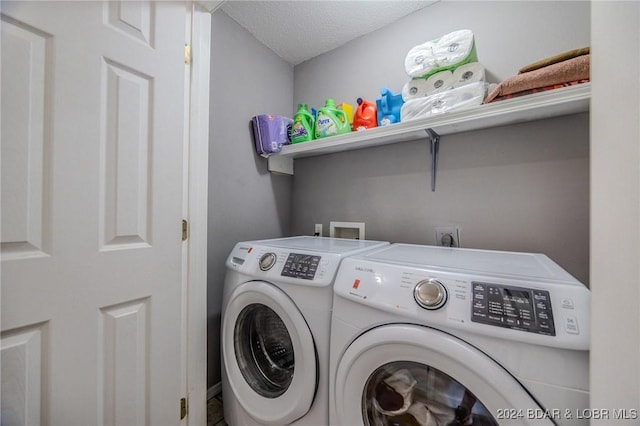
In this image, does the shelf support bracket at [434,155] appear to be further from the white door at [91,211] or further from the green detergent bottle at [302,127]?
the white door at [91,211]

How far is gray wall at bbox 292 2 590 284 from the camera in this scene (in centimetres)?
107

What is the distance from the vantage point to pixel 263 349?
121 cm

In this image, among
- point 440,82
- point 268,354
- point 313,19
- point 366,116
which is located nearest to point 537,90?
point 440,82

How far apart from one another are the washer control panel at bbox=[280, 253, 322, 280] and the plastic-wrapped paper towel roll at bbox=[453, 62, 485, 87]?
103 centimetres

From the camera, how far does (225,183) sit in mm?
1450

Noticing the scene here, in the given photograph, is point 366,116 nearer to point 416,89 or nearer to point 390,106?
point 390,106

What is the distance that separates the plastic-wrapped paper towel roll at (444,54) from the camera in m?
1.11

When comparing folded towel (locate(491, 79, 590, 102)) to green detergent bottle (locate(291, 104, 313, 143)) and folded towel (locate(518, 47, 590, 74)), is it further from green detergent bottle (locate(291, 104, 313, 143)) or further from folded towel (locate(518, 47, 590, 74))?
green detergent bottle (locate(291, 104, 313, 143))

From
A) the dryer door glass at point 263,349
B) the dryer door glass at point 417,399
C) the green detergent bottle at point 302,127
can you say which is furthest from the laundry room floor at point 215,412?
the green detergent bottle at point 302,127

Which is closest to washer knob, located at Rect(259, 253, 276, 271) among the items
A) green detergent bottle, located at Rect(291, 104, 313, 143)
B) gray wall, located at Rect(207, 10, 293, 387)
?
gray wall, located at Rect(207, 10, 293, 387)

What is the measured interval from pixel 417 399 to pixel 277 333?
0.64 m

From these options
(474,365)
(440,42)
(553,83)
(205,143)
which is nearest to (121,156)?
(205,143)

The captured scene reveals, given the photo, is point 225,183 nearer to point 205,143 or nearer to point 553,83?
point 205,143

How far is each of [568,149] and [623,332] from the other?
1.00 metres
